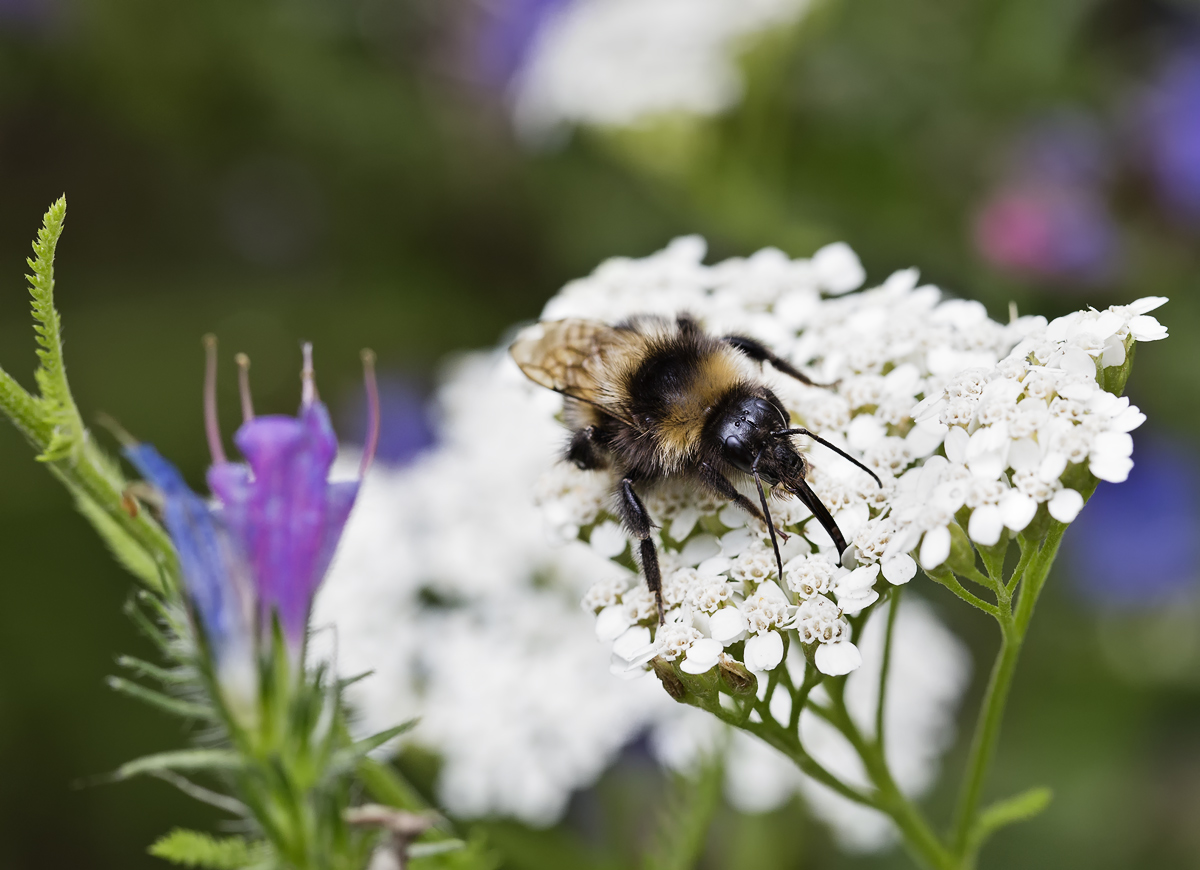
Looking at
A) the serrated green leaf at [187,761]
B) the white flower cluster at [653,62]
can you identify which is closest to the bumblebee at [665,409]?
the serrated green leaf at [187,761]

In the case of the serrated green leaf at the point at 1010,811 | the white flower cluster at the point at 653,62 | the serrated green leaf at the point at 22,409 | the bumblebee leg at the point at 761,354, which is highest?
the white flower cluster at the point at 653,62

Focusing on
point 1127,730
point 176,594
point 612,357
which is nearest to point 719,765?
point 612,357

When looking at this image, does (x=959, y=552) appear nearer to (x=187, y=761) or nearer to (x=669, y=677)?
(x=669, y=677)

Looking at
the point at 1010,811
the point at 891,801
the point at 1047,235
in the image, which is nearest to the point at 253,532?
the point at 891,801

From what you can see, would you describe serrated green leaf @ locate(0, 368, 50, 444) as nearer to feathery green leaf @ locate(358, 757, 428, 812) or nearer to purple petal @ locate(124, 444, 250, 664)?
purple petal @ locate(124, 444, 250, 664)

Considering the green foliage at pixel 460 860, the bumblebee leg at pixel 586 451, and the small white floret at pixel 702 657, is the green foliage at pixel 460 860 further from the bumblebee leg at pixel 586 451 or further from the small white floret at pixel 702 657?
the bumblebee leg at pixel 586 451

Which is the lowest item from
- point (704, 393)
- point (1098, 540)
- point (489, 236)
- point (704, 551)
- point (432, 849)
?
point (432, 849)

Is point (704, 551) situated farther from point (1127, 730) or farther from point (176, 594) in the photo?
point (1127, 730)
